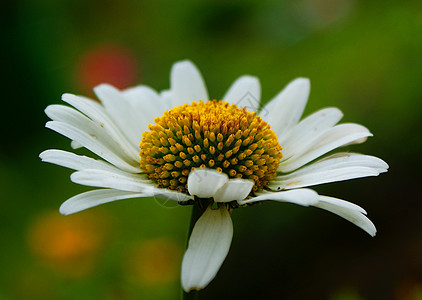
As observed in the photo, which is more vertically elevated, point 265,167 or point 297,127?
point 297,127

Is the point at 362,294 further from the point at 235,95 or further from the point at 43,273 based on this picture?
the point at 43,273

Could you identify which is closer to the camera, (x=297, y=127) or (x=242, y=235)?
(x=297, y=127)

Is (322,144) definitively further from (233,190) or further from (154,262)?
(154,262)

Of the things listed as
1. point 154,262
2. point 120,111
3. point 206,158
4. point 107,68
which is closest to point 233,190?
point 206,158

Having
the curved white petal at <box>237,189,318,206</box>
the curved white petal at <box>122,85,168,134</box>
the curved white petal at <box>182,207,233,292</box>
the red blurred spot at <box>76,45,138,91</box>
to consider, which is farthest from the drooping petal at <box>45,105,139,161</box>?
the red blurred spot at <box>76,45,138,91</box>

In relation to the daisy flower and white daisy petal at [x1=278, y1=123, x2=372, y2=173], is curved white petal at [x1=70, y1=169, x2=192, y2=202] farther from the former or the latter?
white daisy petal at [x1=278, y1=123, x2=372, y2=173]

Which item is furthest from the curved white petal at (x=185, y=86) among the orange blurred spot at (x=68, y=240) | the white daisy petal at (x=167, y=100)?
the orange blurred spot at (x=68, y=240)
